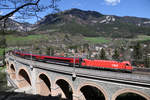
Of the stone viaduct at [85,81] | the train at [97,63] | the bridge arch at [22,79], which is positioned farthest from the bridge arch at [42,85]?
the bridge arch at [22,79]

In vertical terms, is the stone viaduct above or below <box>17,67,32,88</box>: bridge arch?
above

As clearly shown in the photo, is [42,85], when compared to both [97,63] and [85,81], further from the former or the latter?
→ [97,63]

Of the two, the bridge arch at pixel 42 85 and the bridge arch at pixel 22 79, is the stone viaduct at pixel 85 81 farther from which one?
the bridge arch at pixel 22 79

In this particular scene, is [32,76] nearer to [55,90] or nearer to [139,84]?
[55,90]

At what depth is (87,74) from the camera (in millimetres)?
13086

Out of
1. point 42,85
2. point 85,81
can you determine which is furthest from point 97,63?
point 42,85

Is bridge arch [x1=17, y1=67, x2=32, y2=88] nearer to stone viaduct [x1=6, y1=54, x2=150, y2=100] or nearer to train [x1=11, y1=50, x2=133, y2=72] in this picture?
stone viaduct [x1=6, y1=54, x2=150, y2=100]

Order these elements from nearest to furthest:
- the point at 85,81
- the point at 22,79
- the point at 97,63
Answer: the point at 85,81
the point at 97,63
the point at 22,79

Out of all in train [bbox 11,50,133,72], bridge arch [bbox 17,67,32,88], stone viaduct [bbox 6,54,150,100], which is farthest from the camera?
bridge arch [bbox 17,67,32,88]

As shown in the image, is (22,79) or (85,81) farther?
(22,79)

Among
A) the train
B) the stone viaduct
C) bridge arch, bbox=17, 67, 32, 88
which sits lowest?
bridge arch, bbox=17, 67, 32, 88

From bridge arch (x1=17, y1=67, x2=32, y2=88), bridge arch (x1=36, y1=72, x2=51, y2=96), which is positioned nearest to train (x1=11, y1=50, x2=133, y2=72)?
bridge arch (x1=36, y1=72, x2=51, y2=96)

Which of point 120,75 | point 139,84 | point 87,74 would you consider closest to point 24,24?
point 87,74

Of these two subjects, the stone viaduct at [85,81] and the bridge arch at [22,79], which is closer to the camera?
the stone viaduct at [85,81]
